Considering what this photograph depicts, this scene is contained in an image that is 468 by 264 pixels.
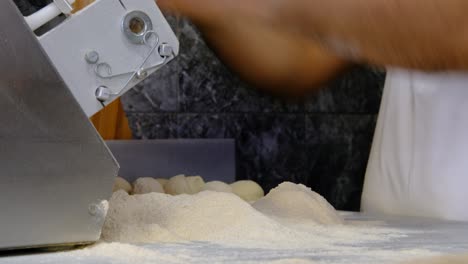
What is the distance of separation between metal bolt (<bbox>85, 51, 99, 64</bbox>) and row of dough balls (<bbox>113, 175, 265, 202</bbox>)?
0.80 metres

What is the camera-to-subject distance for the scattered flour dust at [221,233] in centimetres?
94

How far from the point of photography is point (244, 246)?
39.9 inches

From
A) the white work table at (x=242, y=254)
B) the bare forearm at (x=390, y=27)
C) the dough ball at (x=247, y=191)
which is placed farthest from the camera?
the dough ball at (x=247, y=191)

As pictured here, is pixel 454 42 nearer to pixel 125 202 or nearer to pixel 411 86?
pixel 125 202

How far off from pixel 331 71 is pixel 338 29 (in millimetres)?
A: 172

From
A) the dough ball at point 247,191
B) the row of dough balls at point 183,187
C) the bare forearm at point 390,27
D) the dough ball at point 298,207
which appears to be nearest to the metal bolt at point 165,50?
the dough ball at point 298,207

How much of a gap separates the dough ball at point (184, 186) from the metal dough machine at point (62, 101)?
85cm

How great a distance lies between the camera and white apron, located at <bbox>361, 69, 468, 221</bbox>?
155 cm

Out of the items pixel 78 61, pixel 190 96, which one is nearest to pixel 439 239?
pixel 78 61

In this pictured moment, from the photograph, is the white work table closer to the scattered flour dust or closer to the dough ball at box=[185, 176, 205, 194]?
the scattered flour dust

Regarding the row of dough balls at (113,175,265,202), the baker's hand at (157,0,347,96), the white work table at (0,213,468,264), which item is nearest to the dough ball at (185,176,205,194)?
the row of dough balls at (113,175,265,202)

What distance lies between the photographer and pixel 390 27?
15.5 inches

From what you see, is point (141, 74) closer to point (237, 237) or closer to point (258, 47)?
point (237, 237)

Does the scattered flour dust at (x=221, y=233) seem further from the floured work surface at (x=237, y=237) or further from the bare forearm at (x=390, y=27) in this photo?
the bare forearm at (x=390, y=27)
